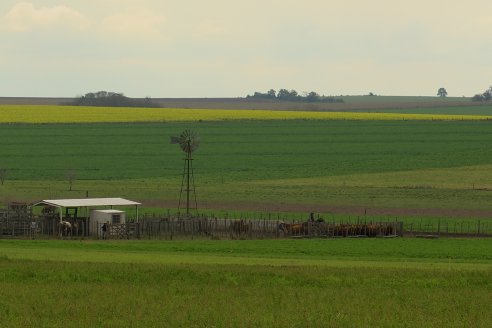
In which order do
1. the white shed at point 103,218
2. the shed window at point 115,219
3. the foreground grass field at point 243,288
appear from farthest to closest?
1. the shed window at point 115,219
2. the white shed at point 103,218
3. the foreground grass field at point 243,288

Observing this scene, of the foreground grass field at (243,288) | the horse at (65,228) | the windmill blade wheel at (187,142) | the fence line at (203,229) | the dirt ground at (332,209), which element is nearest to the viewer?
the foreground grass field at (243,288)

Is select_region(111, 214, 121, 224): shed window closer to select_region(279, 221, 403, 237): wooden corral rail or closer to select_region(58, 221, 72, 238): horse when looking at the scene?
select_region(58, 221, 72, 238): horse

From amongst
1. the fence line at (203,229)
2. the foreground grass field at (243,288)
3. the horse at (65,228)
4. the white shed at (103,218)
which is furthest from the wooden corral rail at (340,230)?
the foreground grass field at (243,288)

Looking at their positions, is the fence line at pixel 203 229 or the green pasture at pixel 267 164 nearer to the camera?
the fence line at pixel 203 229

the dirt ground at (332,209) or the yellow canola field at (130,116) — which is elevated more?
the yellow canola field at (130,116)

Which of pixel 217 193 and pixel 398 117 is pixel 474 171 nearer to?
pixel 217 193

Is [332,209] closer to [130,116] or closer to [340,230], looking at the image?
[340,230]

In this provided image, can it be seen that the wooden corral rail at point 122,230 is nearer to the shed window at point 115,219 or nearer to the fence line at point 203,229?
the fence line at point 203,229

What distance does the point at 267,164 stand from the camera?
372 ft

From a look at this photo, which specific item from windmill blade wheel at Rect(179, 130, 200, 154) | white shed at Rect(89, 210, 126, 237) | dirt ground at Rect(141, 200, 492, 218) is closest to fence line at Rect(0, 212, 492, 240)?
white shed at Rect(89, 210, 126, 237)

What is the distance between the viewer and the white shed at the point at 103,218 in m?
66.5

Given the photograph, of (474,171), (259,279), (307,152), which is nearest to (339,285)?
(259,279)

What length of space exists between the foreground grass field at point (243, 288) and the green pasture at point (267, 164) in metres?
30.7

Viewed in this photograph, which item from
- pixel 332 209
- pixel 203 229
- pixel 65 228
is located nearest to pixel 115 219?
pixel 65 228
